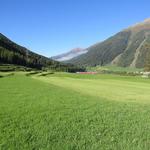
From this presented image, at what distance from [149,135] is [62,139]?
10.7 ft

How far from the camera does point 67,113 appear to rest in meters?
13.1

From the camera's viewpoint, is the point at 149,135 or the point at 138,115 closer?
the point at 149,135

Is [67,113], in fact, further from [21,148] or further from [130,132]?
[21,148]

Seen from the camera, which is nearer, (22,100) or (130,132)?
(130,132)

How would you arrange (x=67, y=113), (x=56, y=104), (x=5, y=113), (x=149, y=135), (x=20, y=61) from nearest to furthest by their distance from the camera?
1. (x=149, y=135)
2. (x=5, y=113)
3. (x=67, y=113)
4. (x=56, y=104)
5. (x=20, y=61)

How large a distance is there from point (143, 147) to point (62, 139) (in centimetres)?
275

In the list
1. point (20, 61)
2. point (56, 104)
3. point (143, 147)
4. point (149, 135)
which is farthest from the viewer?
point (20, 61)

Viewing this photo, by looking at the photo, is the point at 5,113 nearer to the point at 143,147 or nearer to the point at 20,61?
the point at 143,147

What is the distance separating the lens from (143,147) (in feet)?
33.4

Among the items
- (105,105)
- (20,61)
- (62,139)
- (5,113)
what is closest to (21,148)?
(62,139)

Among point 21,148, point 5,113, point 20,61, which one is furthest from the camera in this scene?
point 20,61

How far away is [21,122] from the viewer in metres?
11.2

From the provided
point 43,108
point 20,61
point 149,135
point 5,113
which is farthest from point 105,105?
point 20,61

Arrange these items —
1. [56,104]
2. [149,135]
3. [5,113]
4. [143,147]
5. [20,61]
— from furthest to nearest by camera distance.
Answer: [20,61], [56,104], [5,113], [149,135], [143,147]
